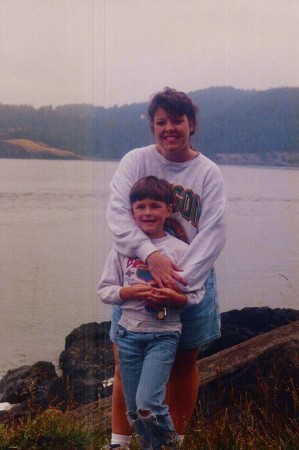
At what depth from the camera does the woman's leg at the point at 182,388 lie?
18.2ft

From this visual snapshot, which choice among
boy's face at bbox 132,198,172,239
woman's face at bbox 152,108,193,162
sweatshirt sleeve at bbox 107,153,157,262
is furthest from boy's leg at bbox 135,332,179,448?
woman's face at bbox 152,108,193,162

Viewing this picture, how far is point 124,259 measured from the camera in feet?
17.9

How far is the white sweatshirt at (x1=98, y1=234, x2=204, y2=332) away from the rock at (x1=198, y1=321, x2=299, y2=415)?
0.87 meters

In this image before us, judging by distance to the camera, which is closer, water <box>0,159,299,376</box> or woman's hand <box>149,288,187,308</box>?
woman's hand <box>149,288,187,308</box>

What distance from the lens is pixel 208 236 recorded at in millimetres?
5395

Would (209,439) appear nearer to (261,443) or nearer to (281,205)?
(261,443)

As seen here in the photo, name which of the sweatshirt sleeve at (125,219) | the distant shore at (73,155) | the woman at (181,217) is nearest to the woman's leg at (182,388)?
the woman at (181,217)

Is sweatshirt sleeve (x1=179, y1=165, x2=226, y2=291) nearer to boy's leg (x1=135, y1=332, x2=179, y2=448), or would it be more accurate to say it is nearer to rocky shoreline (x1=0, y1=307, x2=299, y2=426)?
boy's leg (x1=135, y1=332, x2=179, y2=448)

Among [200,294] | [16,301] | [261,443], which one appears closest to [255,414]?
[261,443]

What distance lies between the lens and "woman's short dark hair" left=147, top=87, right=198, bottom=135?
5.45 metres

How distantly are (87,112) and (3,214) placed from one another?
1150mm

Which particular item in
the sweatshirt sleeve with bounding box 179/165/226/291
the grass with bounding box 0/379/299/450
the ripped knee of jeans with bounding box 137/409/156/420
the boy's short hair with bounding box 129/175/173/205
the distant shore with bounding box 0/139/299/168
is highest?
the distant shore with bounding box 0/139/299/168

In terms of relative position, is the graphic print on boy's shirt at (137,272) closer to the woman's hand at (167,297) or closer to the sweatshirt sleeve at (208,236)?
the woman's hand at (167,297)

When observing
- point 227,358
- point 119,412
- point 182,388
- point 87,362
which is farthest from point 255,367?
point 87,362
